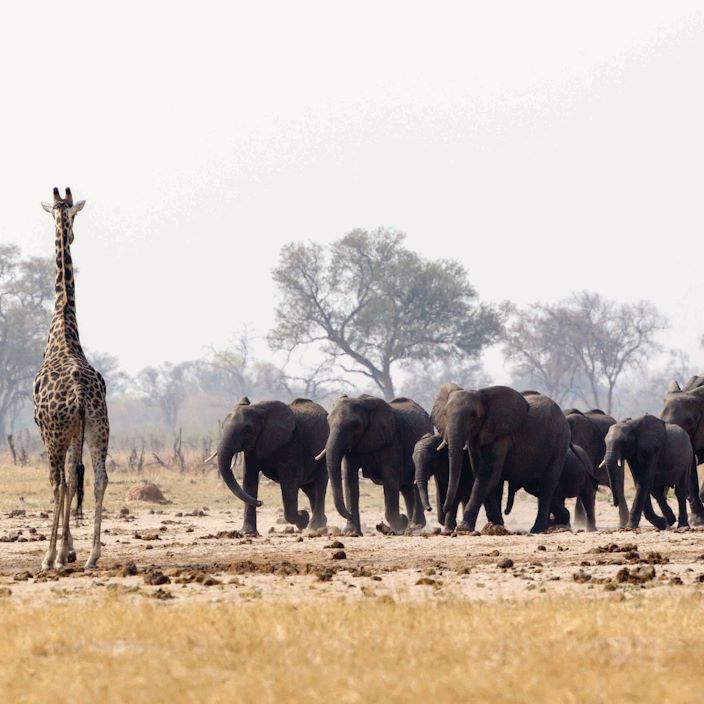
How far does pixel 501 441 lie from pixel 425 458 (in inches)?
40.8

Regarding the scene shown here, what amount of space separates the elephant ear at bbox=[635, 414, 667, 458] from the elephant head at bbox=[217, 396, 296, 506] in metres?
4.81

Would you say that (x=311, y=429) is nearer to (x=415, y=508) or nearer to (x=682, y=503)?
(x=415, y=508)

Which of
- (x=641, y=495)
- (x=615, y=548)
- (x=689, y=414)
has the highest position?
(x=689, y=414)

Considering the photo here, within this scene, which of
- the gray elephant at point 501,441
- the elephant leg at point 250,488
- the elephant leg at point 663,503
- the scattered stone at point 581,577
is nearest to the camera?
the scattered stone at point 581,577

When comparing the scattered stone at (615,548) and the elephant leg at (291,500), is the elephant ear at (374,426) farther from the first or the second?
the scattered stone at (615,548)

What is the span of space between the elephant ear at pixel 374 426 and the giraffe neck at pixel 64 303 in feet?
23.6

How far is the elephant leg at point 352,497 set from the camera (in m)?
20.2

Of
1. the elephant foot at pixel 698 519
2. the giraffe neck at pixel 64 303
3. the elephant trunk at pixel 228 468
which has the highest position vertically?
the giraffe neck at pixel 64 303

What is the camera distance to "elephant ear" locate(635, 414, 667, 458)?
71.9ft

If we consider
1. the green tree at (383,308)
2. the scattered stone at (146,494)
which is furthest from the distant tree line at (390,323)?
the scattered stone at (146,494)

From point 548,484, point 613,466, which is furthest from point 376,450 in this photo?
point 613,466

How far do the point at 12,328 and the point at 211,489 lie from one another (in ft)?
147

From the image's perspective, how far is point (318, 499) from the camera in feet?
74.3

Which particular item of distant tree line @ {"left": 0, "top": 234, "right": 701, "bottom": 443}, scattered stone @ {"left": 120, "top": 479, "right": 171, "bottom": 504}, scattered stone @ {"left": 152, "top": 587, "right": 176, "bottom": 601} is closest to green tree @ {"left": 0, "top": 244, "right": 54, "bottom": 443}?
distant tree line @ {"left": 0, "top": 234, "right": 701, "bottom": 443}
